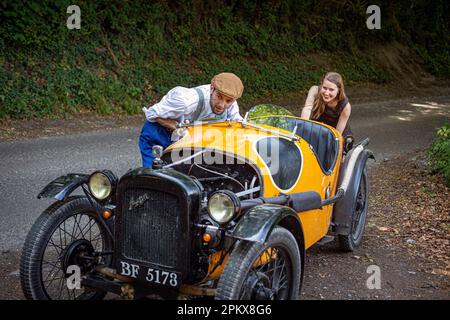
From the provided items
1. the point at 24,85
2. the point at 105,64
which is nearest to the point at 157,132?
the point at 24,85

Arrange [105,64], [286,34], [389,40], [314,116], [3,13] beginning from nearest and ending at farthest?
[314,116], [3,13], [105,64], [286,34], [389,40]

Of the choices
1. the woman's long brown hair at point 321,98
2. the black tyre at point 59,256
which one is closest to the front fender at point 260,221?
the black tyre at point 59,256

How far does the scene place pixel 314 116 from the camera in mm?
6145

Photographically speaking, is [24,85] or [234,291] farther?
[24,85]

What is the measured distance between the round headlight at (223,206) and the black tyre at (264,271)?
0.64 ft

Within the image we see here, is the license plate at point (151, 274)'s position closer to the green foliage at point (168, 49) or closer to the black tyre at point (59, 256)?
the black tyre at point (59, 256)

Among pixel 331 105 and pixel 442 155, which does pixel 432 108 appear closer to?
pixel 442 155

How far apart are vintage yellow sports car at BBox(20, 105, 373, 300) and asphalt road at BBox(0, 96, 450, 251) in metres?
1.49

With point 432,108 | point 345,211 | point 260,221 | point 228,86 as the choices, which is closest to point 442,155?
point 345,211

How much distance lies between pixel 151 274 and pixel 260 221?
2.58 feet

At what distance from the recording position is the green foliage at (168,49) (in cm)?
1153
